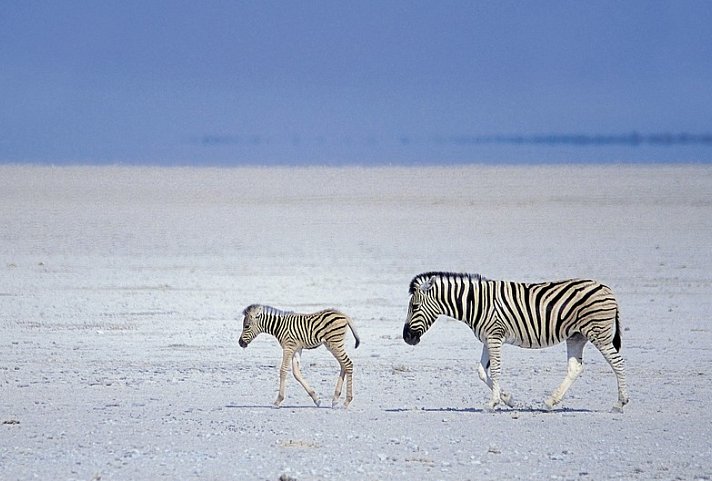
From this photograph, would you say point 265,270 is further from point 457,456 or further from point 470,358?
point 457,456

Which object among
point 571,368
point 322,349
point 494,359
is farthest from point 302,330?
point 322,349

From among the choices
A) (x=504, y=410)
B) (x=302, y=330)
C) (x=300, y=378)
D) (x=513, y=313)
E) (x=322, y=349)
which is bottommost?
(x=504, y=410)

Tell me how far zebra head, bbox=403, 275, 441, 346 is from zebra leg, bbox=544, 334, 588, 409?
1.22m

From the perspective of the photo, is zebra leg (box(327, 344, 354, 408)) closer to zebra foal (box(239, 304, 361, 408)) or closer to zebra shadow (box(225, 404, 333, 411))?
zebra foal (box(239, 304, 361, 408))

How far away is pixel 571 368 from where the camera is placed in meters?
11.0

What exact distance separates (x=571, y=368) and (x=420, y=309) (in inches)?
54.5

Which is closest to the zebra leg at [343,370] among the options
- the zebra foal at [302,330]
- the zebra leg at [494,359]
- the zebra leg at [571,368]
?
the zebra foal at [302,330]

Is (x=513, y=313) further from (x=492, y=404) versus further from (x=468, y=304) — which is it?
(x=492, y=404)

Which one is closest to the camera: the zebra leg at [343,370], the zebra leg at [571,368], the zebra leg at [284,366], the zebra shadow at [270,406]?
the zebra leg at [343,370]

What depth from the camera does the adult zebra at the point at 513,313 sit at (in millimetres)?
10859

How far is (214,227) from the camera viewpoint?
28.8 metres

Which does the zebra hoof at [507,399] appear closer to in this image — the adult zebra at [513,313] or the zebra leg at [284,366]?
the adult zebra at [513,313]

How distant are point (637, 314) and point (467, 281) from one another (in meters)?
7.12

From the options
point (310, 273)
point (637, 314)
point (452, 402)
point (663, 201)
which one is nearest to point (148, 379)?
point (452, 402)
